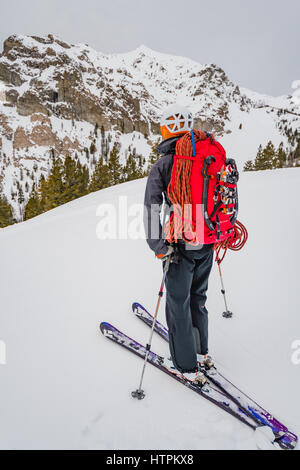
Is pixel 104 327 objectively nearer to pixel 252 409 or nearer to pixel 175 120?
pixel 252 409

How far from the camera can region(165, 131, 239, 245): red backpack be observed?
223 centimetres

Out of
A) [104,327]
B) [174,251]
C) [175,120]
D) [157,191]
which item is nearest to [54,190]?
[104,327]

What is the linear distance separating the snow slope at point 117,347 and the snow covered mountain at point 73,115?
331 ft

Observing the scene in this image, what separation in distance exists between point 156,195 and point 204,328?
61.6 inches

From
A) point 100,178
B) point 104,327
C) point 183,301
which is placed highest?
point 100,178

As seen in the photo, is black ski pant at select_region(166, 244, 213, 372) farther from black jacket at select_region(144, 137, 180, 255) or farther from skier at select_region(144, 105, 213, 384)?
black jacket at select_region(144, 137, 180, 255)

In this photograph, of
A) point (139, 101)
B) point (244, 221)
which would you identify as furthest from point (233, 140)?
point (244, 221)

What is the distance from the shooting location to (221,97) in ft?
563

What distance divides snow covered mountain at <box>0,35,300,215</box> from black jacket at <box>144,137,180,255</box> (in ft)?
338

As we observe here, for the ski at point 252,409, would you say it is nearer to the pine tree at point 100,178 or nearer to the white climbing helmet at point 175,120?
the white climbing helmet at point 175,120

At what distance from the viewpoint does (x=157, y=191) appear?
7.77 ft

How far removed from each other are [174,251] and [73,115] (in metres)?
153

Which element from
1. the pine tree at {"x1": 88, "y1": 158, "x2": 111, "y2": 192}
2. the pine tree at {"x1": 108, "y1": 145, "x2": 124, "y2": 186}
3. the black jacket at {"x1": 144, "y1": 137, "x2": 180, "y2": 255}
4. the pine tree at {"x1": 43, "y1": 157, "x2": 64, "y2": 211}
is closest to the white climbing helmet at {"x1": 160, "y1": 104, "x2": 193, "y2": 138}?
the black jacket at {"x1": 144, "y1": 137, "x2": 180, "y2": 255}

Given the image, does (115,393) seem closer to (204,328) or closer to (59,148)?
(204,328)
